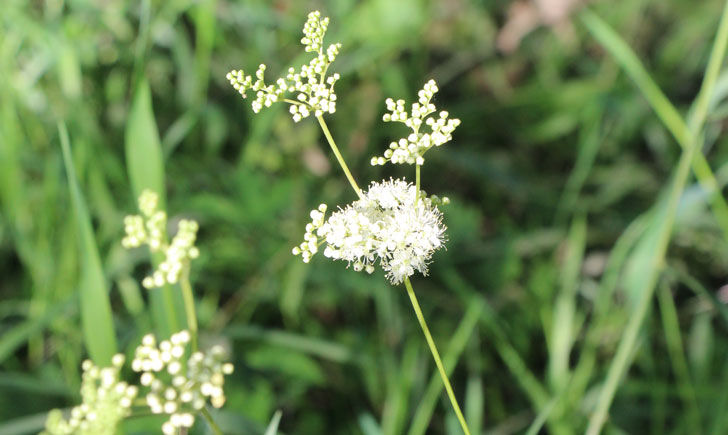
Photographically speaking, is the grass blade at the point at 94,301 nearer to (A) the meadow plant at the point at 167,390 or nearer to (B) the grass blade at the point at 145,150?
(B) the grass blade at the point at 145,150

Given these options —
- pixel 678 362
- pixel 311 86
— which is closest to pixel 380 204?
pixel 311 86

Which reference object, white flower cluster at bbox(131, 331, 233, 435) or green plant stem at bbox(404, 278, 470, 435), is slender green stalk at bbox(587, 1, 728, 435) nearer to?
green plant stem at bbox(404, 278, 470, 435)

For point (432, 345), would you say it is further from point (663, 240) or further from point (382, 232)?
point (663, 240)

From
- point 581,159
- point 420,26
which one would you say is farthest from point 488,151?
point 420,26

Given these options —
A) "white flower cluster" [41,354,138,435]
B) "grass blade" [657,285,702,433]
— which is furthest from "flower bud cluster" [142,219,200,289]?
"grass blade" [657,285,702,433]

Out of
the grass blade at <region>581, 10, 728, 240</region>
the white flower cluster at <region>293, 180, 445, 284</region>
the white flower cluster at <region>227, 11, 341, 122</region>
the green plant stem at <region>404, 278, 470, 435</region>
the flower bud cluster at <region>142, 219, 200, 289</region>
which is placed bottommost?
the green plant stem at <region>404, 278, 470, 435</region>
